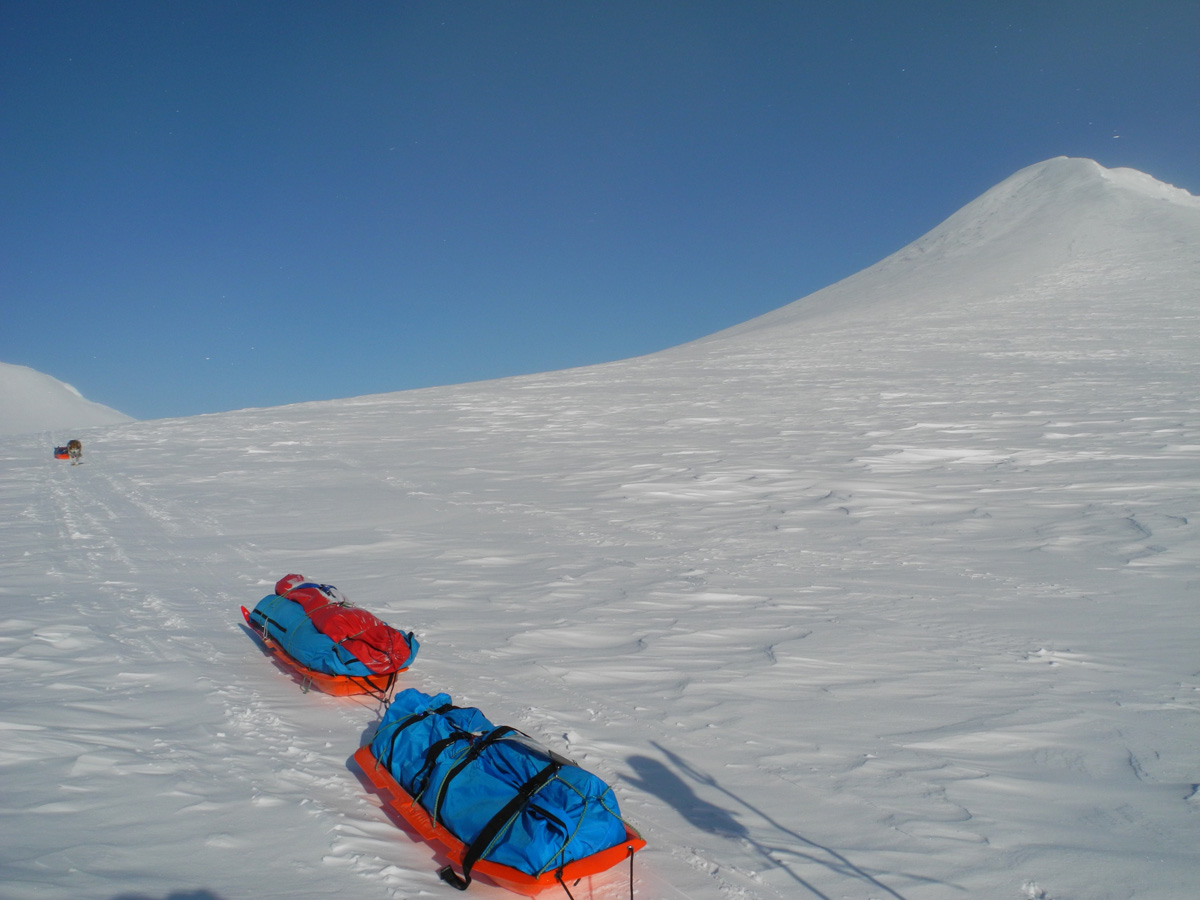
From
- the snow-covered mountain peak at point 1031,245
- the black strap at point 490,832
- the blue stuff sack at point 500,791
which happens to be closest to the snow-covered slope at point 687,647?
the black strap at point 490,832

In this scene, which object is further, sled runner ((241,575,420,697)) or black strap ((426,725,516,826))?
sled runner ((241,575,420,697))

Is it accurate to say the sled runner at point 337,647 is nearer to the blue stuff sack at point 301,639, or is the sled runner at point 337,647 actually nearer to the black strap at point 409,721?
the blue stuff sack at point 301,639

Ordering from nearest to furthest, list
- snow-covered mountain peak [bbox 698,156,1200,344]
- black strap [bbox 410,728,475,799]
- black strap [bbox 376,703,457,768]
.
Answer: black strap [bbox 410,728,475,799]
black strap [bbox 376,703,457,768]
snow-covered mountain peak [bbox 698,156,1200,344]

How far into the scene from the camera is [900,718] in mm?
4285

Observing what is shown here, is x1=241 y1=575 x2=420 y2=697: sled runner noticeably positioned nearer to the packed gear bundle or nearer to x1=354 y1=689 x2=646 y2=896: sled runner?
the packed gear bundle

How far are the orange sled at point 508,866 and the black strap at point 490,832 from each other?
0.16 ft

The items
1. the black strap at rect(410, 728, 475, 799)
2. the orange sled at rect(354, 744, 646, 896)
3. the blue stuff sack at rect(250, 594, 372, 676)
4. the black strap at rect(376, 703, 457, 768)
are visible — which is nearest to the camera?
the orange sled at rect(354, 744, 646, 896)

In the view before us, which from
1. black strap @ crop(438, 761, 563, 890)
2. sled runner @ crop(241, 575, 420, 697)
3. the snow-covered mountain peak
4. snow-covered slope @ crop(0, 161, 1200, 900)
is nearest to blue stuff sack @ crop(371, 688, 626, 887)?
black strap @ crop(438, 761, 563, 890)

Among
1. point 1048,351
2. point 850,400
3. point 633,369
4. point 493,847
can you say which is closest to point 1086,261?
point 1048,351

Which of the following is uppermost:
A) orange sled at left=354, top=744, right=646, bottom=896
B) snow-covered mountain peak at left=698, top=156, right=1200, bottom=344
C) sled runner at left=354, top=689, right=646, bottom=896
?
snow-covered mountain peak at left=698, top=156, right=1200, bottom=344

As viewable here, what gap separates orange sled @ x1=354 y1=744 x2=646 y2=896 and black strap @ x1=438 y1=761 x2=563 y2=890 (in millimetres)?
49

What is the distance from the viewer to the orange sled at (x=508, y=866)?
278 cm

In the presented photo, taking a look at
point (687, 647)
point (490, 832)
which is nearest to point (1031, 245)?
point (687, 647)

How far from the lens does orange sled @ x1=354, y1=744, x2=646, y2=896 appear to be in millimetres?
2775
